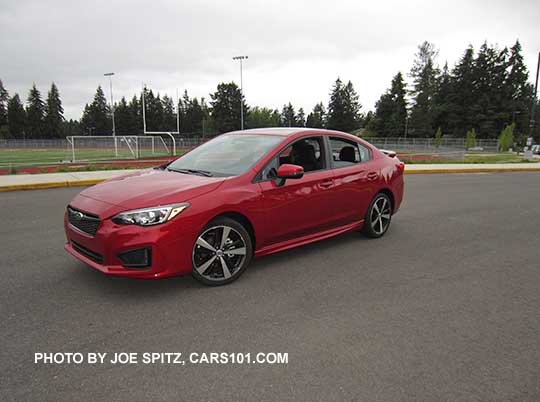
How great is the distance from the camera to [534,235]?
614cm

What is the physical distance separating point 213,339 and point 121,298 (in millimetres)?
1119

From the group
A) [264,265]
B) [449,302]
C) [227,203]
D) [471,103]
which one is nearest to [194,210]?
[227,203]

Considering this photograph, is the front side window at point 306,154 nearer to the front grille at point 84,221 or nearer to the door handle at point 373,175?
the door handle at point 373,175

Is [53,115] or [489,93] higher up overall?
[489,93]

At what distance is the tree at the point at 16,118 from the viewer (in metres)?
88.6

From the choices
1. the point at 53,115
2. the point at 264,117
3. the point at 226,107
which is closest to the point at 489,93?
the point at 226,107

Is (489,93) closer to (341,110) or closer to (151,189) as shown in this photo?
(341,110)

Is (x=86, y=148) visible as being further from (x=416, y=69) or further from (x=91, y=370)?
(x=416, y=69)

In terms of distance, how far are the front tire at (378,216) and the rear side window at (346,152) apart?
0.62 metres

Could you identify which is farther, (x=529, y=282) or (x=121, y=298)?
(x=529, y=282)

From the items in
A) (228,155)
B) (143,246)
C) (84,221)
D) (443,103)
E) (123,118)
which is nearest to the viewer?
(143,246)

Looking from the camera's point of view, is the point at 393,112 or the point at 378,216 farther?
the point at 393,112

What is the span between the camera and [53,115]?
93375mm

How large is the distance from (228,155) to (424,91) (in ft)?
271
